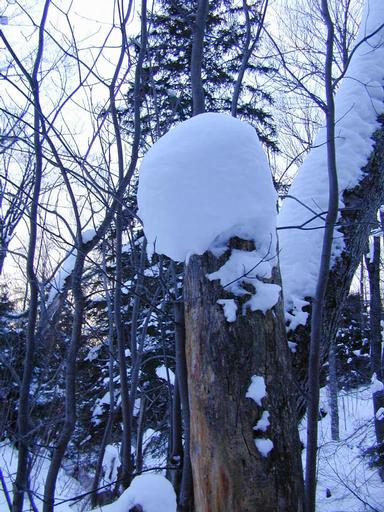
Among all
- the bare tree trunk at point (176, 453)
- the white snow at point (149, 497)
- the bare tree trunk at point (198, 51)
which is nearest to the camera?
the white snow at point (149, 497)

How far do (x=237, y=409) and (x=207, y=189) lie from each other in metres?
0.81

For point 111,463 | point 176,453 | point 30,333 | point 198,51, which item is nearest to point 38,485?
point 111,463

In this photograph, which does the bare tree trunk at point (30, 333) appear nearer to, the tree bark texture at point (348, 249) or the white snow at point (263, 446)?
the white snow at point (263, 446)

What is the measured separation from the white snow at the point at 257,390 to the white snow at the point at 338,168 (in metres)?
0.85

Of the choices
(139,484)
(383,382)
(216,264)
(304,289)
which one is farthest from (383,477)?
(216,264)

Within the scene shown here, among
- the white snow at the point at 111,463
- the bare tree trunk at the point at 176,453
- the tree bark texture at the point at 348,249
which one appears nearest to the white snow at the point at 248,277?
the bare tree trunk at the point at 176,453

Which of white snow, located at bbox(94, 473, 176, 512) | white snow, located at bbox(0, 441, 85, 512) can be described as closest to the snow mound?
white snow, located at bbox(94, 473, 176, 512)

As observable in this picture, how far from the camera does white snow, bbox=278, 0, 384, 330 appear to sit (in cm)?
249

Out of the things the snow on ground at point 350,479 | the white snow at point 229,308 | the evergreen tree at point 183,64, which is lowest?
the snow on ground at point 350,479

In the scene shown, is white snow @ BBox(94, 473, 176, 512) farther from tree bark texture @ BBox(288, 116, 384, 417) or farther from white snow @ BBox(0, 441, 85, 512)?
tree bark texture @ BBox(288, 116, 384, 417)

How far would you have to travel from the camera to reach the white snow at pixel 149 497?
1.75m

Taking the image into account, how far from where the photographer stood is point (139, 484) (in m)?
1.81

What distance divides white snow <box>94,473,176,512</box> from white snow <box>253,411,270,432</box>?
568 mm

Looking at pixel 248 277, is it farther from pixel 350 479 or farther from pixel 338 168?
pixel 350 479
